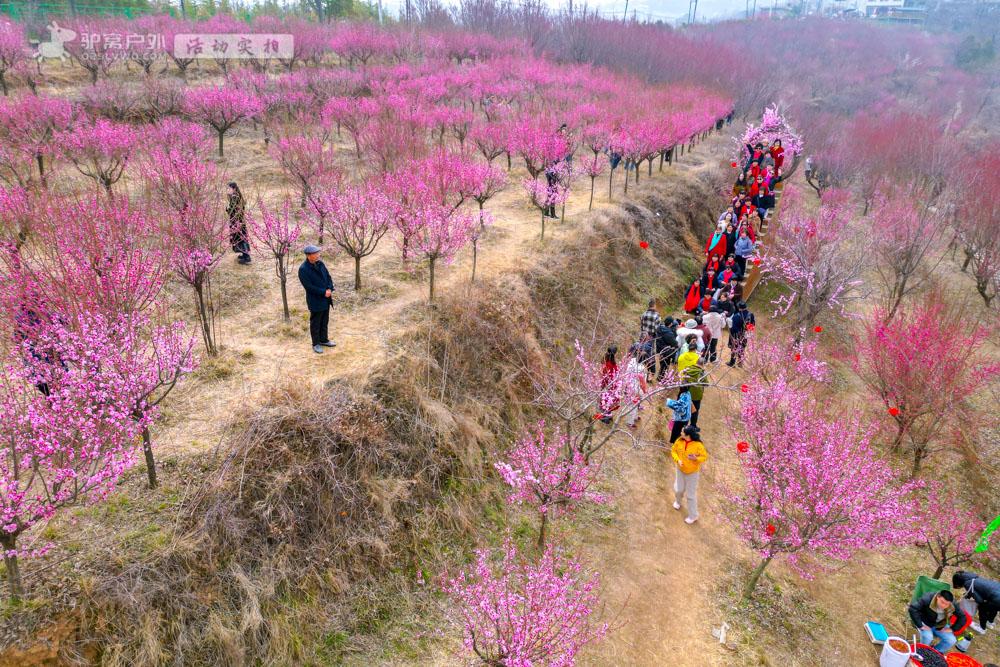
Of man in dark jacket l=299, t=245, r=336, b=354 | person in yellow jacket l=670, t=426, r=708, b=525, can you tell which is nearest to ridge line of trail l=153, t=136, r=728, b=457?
man in dark jacket l=299, t=245, r=336, b=354

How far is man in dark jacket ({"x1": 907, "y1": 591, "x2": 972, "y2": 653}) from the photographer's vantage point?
7582 millimetres

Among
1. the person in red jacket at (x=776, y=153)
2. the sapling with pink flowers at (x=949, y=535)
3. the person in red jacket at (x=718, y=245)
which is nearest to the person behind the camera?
the sapling with pink flowers at (x=949, y=535)

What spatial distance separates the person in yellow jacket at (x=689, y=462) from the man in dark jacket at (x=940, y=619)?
331cm

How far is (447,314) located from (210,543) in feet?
21.5

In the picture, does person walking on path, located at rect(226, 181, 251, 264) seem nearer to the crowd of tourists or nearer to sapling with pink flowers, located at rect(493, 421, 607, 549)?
sapling with pink flowers, located at rect(493, 421, 607, 549)

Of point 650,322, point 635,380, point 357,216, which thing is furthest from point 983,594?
point 357,216

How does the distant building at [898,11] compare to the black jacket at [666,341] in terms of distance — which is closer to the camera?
the black jacket at [666,341]

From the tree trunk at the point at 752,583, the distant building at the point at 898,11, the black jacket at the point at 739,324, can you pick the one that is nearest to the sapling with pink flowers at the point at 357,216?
the black jacket at the point at 739,324

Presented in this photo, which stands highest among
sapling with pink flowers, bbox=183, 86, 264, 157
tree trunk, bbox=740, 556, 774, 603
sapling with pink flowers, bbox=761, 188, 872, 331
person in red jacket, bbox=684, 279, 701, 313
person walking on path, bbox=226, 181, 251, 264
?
sapling with pink flowers, bbox=183, 86, 264, 157

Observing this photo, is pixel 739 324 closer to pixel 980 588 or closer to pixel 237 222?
pixel 980 588

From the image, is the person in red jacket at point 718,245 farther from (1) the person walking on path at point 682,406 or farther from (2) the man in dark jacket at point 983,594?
(2) the man in dark jacket at point 983,594
